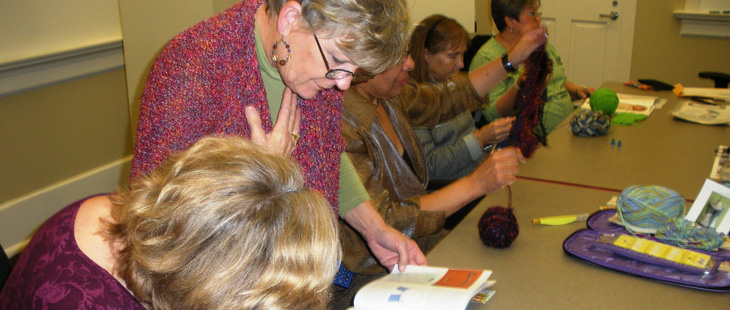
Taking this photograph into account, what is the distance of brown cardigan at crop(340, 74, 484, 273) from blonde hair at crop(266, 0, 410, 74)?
0.66m

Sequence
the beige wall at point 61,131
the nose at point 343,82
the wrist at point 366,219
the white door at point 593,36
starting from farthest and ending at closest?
the white door at point 593,36 → the beige wall at point 61,131 → the wrist at point 366,219 → the nose at point 343,82

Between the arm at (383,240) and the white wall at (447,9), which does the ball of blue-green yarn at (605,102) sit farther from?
Result: the white wall at (447,9)

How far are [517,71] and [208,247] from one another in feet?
8.17

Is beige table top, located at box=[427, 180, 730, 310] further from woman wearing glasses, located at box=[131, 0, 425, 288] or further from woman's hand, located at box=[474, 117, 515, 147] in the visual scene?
woman's hand, located at box=[474, 117, 515, 147]

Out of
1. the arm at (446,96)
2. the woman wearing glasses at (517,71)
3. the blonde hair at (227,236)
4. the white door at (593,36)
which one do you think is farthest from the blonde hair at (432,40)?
the white door at (593,36)

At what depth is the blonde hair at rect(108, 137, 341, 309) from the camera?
821 mm

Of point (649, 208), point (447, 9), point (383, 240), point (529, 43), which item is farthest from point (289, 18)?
point (447, 9)

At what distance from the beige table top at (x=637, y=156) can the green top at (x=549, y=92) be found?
138 millimetres

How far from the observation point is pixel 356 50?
3.95ft

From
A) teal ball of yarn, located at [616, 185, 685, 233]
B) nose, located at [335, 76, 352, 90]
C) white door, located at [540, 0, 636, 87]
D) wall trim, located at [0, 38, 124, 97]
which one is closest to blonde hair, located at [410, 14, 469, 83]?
teal ball of yarn, located at [616, 185, 685, 233]

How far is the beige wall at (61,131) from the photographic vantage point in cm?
279

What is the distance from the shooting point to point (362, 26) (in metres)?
1.18

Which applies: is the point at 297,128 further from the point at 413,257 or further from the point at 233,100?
the point at 413,257

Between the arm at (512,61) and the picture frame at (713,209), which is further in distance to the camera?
the arm at (512,61)
